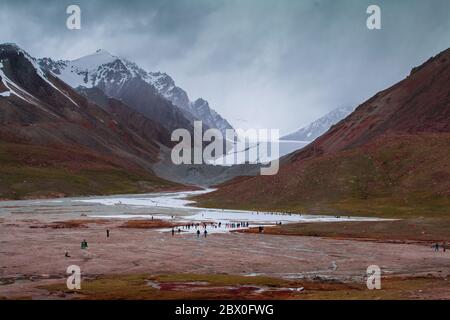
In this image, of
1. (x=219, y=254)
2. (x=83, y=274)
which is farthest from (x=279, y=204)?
(x=83, y=274)

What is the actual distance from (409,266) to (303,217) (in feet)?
223

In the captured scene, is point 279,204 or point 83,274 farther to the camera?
point 279,204

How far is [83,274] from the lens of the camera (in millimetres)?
54906

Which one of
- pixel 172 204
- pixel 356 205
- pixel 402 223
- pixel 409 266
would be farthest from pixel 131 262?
pixel 172 204

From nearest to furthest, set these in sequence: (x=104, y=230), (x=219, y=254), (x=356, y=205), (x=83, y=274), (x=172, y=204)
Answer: (x=83, y=274)
(x=219, y=254)
(x=104, y=230)
(x=356, y=205)
(x=172, y=204)

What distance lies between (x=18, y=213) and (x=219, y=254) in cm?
8637

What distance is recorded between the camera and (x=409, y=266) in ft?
203

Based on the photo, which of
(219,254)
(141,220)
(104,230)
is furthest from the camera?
(141,220)

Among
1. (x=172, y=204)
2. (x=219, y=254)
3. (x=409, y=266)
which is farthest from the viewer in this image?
(x=172, y=204)

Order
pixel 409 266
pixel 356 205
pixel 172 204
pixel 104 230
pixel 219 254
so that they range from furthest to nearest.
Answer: pixel 172 204
pixel 356 205
pixel 104 230
pixel 219 254
pixel 409 266

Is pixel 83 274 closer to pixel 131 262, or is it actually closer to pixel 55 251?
pixel 131 262

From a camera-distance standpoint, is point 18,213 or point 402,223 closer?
point 402,223
